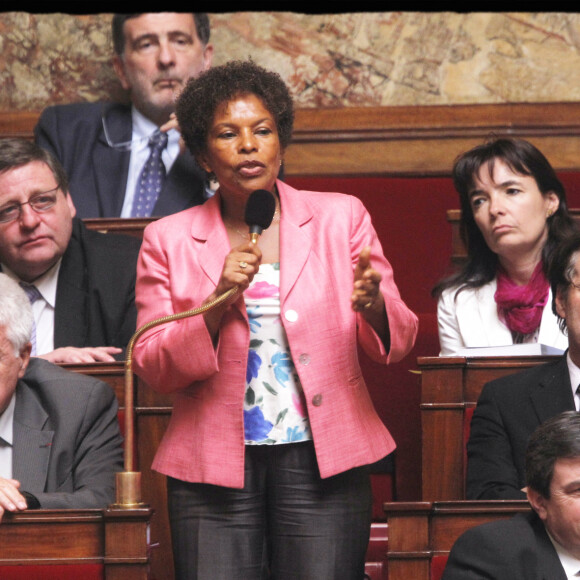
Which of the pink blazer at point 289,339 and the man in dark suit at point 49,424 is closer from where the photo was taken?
the pink blazer at point 289,339

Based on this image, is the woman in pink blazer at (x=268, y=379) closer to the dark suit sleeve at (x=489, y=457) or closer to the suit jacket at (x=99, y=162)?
the dark suit sleeve at (x=489, y=457)

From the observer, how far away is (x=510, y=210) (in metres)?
1.80

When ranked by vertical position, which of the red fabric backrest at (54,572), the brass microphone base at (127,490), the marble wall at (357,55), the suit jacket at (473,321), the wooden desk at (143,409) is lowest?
the red fabric backrest at (54,572)

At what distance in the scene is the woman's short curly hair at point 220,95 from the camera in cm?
124

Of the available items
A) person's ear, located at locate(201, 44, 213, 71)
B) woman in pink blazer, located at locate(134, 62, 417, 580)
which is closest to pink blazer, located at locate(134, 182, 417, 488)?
woman in pink blazer, located at locate(134, 62, 417, 580)

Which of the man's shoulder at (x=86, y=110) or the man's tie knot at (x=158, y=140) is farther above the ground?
the man's shoulder at (x=86, y=110)

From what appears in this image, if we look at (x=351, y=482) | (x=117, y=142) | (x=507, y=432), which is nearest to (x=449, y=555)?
(x=351, y=482)

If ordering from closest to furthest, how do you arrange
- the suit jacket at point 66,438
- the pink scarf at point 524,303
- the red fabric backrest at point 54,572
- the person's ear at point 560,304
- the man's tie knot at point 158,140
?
the red fabric backrest at point 54,572 < the suit jacket at point 66,438 < the person's ear at point 560,304 < the pink scarf at point 524,303 < the man's tie knot at point 158,140

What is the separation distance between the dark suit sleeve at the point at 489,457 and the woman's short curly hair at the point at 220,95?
1.43ft

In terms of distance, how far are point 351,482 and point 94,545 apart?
30 cm

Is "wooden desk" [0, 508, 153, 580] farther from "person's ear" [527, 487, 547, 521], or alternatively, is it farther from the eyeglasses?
the eyeglasses

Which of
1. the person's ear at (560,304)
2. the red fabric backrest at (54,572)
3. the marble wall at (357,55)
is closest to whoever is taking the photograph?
the red fabric backrest at (54,572)

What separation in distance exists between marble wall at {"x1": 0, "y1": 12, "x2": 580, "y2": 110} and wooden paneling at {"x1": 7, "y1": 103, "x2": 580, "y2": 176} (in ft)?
0.09

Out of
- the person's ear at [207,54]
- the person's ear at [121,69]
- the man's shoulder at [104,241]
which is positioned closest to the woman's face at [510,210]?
the man's shoulder at [104,241]
